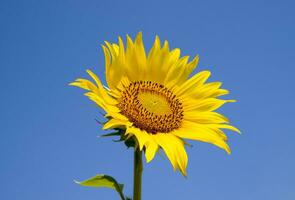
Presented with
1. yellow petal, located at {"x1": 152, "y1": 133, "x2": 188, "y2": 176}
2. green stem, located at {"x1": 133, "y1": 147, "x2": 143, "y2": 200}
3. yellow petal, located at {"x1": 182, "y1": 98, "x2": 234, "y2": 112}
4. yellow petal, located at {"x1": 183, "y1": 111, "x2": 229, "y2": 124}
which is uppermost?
yellow petal, located at {"x1": 182, "y1": 98, "x2": 234, "y2": 112}

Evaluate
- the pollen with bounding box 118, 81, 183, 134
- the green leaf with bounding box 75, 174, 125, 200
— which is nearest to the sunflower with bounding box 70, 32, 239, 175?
the pollen with bounding box 118, 81, 183, 134

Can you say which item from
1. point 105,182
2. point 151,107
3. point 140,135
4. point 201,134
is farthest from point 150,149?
point 151,107

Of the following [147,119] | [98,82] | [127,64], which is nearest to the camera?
[98,82]

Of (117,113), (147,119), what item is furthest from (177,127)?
(117,113)

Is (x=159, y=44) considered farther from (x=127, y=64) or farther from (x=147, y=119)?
(x=147, y=119)

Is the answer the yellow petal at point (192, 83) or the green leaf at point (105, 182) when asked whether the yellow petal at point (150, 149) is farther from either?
the yellow petal at point (192, 83)

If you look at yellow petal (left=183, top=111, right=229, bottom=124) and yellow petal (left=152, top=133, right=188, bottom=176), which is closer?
yellow petal (left=152, top=133, right=188, bottom=176)

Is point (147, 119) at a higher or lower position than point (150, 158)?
higher

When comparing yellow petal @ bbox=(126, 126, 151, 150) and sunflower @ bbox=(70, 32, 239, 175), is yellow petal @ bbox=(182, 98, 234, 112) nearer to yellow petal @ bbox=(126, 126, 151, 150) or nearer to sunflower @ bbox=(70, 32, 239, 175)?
sunflower @ bbox=(70, 32, 239, 175)
